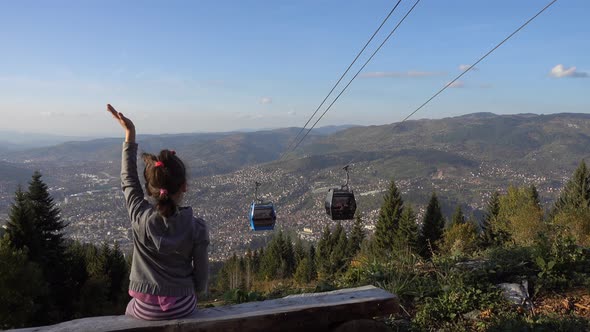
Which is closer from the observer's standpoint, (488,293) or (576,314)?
(576,314)

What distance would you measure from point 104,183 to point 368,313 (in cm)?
20541

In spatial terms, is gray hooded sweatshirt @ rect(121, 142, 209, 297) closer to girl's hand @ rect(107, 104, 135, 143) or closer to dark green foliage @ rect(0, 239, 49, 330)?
girl's hand @ rect(107, 104, 135, 143)

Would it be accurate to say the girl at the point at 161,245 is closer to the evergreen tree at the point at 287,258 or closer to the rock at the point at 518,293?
the rock at the point at 518,293

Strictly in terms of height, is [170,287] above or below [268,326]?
above

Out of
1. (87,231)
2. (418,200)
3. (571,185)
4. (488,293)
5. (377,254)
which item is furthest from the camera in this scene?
(418,200)

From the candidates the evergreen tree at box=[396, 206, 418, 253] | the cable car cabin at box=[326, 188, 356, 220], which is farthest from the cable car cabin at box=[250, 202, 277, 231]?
the evergreen tree at box=[396, 206, 418, 253]

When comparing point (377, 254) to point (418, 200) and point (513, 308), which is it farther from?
point (418, 200)

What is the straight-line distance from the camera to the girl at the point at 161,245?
281 centimetres

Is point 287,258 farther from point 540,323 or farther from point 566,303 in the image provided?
point 540,323

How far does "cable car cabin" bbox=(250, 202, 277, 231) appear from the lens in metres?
13.1

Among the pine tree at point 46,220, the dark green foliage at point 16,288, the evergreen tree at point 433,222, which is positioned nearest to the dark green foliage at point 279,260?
the evergreen tree at point 433,222

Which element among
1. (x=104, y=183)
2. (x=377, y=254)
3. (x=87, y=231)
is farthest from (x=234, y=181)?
(x=377, y=254)

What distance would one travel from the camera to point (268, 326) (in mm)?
3074

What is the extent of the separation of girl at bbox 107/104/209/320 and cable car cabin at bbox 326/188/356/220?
374 inches
